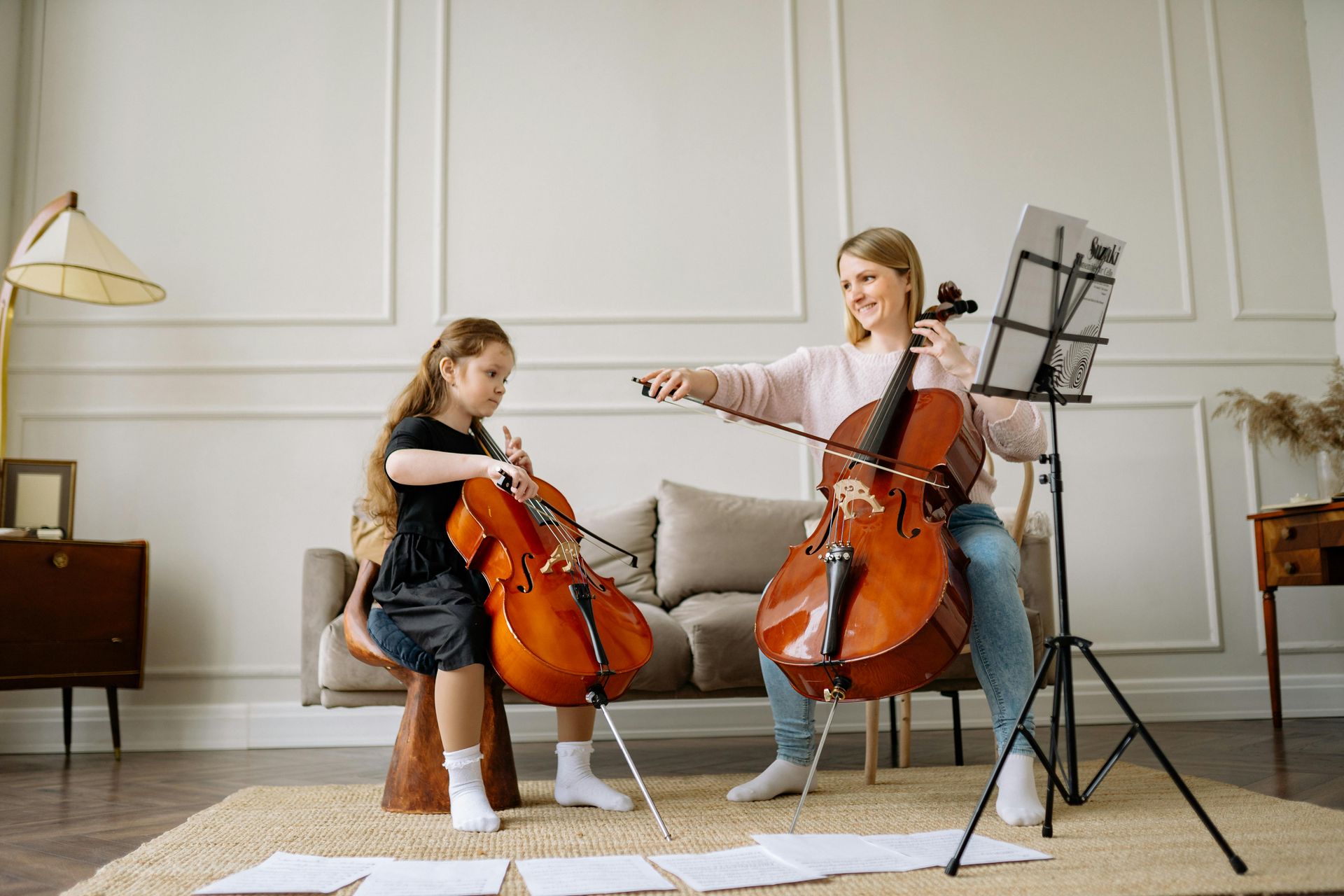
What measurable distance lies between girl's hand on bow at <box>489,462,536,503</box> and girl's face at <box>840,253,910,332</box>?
0.81m

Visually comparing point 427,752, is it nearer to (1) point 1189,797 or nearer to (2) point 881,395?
(2) point 881,395

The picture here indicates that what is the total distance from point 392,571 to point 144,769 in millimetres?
1412

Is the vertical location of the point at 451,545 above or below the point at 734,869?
above

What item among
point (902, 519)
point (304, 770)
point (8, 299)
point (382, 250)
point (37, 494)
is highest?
point (382, 250)

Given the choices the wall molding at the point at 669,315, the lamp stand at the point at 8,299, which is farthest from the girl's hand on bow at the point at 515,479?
the lamp stand at the point at 8,299

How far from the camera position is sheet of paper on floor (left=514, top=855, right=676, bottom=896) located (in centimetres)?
132

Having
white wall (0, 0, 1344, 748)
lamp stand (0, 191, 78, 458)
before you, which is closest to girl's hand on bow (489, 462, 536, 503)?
white wall (0, 0, 1344, 748)

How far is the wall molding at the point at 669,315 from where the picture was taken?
12.0ft

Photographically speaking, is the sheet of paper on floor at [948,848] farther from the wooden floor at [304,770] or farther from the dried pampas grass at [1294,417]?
the dried pampas grass at [1294,417]

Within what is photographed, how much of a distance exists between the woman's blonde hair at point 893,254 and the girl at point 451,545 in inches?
30.6

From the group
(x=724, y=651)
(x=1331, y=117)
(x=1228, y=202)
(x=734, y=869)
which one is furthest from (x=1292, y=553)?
(x=734, y=869)

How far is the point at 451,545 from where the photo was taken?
2.03m

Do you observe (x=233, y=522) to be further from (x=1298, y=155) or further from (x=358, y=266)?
(x=1298, y=155)

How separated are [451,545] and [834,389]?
0.87m
